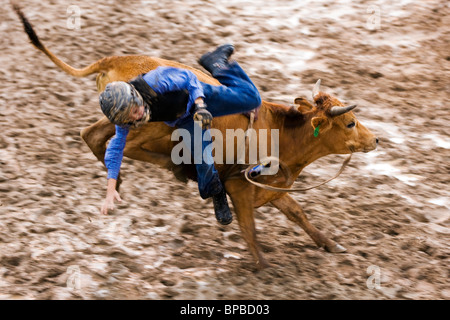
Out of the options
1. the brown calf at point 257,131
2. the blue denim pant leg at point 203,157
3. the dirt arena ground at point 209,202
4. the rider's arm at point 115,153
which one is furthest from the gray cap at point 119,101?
the dirt arena ground at point 209,202

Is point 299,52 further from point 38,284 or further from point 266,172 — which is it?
point 38,284

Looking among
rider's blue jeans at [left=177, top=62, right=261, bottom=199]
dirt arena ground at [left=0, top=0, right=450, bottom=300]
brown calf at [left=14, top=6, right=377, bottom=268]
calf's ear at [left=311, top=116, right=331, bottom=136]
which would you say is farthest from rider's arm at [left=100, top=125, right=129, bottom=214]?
calf's ear at [left=311, top=116, right=331, bottom=136]

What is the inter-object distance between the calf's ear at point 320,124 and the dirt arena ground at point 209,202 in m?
1.04

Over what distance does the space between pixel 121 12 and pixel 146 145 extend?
4.26 meters

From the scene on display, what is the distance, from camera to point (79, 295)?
4.48m

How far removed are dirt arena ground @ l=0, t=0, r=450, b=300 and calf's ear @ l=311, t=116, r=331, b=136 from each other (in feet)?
3.42

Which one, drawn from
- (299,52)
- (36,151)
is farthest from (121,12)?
(36,151)

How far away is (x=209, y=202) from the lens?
5.85m

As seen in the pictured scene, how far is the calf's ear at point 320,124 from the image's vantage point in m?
4.81

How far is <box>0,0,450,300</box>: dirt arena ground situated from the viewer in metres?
4.85

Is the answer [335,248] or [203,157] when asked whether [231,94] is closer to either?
[203,157]

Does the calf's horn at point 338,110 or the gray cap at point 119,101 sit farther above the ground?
the gray cap at point 119,101

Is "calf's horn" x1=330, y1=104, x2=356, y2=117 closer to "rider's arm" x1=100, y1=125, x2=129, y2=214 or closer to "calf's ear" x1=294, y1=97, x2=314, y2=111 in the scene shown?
"calf's ear" x1=294, y1=97, x2=314, y2=111

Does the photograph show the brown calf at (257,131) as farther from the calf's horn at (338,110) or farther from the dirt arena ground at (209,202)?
the dirt arena ground at (209,202)
